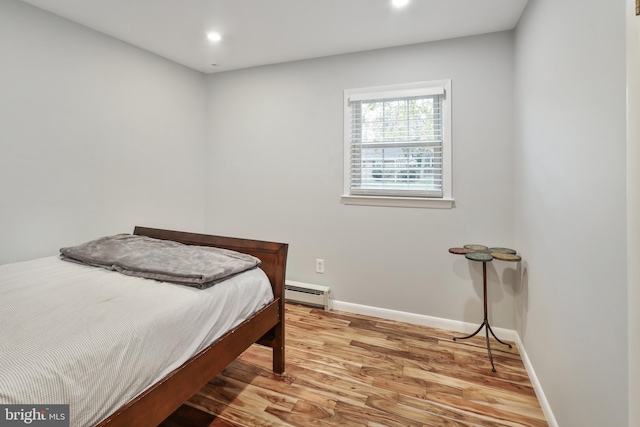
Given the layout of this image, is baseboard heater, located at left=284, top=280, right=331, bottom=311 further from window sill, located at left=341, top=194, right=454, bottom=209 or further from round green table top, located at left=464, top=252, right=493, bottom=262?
round green table top, located at left=464, top=252, right=493, bottom=262

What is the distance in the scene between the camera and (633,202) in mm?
951

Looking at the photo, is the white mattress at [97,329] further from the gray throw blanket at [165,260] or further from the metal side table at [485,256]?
the metal side table at [485,256]

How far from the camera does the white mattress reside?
98 cm

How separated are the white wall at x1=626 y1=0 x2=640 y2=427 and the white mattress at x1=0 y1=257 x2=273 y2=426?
158 centimetres

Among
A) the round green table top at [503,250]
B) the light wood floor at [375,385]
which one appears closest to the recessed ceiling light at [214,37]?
the light wood floor at [375,385]

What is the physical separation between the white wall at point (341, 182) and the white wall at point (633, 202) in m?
1.70

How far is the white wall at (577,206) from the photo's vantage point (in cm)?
105

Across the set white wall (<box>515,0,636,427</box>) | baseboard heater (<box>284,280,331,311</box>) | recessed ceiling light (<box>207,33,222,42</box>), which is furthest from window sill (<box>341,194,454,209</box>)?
recessed ceiling light (<box>207,33,222,42</box>)

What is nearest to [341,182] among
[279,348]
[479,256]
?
[479,256]

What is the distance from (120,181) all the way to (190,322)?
1986mm

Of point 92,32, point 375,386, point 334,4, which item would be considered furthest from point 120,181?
point 375,386

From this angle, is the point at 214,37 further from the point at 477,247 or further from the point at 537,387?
the point at 537,387

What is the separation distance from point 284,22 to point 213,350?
2.30 meters

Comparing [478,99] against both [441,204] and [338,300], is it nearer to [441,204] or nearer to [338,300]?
[441,204]
